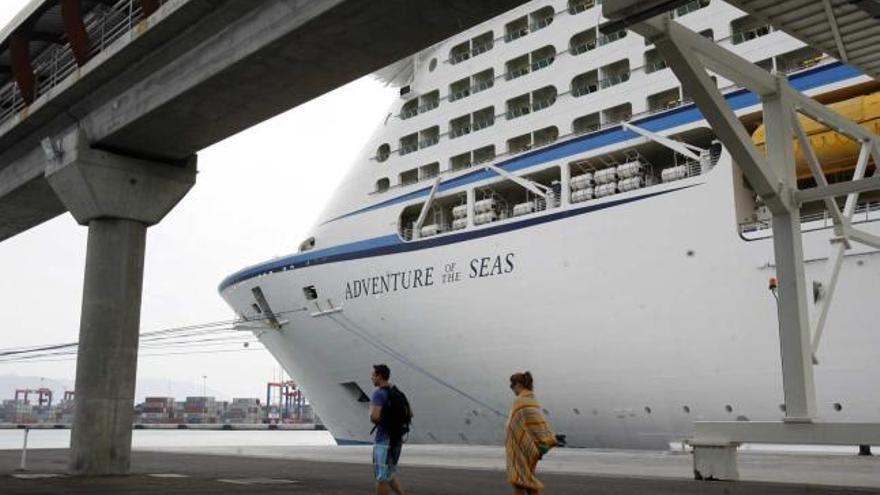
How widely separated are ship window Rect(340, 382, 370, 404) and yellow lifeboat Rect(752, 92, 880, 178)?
13.9m

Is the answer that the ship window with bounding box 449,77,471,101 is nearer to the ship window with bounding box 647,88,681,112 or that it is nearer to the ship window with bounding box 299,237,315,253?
the ship window with bounding box 299,237,315,253

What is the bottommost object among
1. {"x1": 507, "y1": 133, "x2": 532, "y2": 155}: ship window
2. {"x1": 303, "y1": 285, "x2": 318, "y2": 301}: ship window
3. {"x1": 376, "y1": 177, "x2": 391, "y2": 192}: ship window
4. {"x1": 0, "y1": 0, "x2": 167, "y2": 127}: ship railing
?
{"x1": 303, "y1": 285, "x2": 318, "y2": 301}: ship window

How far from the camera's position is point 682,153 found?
62.1ft

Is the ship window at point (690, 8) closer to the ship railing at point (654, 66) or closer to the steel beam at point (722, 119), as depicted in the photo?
the ship railing at point (654, 66)

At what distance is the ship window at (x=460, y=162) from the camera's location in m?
25.4

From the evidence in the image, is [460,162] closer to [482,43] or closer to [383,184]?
[383,184]

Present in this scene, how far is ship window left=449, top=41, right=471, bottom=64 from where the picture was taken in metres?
27.2

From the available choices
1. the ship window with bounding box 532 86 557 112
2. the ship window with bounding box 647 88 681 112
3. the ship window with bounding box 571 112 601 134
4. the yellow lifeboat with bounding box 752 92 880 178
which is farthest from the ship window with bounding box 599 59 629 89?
the yellow lifeboat with bounding box 752 92 880 178

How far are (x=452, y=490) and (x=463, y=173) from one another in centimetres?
1541

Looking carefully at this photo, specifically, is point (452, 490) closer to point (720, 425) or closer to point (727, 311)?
point (720, 425)

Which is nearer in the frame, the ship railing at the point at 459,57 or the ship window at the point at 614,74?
the ship window at the point at 614,74

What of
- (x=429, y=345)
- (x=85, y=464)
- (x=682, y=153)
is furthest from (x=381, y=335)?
(x=85, y=464)

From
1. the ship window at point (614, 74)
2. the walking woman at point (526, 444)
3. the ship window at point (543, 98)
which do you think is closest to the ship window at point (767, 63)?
the ship window at point (614, 74)

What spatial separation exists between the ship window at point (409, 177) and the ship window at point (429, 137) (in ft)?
2.93
